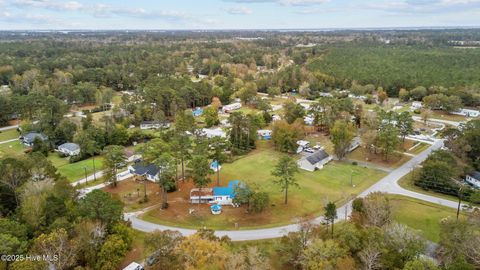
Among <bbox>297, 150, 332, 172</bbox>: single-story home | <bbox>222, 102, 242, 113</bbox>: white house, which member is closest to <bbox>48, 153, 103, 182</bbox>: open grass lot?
<bbox>297, 150, 332, 172</bbox>: single-story home

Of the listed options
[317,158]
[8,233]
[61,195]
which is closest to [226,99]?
[317,158]

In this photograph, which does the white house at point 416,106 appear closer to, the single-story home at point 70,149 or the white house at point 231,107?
the white house at point 231,107

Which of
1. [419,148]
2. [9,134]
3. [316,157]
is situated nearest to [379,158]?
[419,148]

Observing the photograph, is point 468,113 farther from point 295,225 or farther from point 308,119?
point 295,225

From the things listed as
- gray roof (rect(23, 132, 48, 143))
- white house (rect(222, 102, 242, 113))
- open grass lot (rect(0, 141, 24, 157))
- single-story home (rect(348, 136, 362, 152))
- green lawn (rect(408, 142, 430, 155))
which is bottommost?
open grass lot (rect(0, 141, 24, 157))

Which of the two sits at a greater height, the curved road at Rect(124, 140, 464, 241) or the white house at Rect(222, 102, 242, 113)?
the white house at Rect(222, 102, 242, 113)

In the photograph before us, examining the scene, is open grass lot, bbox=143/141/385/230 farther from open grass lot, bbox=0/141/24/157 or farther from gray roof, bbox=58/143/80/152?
open grass lot, bbox=0/141/24/157
